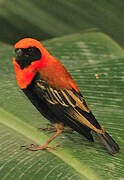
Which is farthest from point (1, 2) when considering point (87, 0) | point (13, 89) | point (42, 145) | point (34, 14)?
point (42, 145)

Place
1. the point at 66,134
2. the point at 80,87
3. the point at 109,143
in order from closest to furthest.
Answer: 1. the point at 109,143
2. the point at 66,134
3. the point at 80,87

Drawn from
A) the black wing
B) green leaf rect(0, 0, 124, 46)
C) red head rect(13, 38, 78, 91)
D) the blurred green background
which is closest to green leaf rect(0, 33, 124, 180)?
the blurred green background

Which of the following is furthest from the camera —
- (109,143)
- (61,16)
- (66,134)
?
(61,16)

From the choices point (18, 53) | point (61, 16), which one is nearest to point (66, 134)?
point (18, 53)

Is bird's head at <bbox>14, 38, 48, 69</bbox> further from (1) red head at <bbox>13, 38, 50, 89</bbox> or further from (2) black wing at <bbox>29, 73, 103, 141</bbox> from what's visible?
(2) black wing at <bbox>29, 73, 103, 141</bbox>

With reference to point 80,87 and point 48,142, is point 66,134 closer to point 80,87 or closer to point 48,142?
point 48,142

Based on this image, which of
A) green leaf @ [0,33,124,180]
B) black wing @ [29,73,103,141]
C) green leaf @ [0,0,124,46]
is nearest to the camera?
green leaf @ [0,33,124,180]

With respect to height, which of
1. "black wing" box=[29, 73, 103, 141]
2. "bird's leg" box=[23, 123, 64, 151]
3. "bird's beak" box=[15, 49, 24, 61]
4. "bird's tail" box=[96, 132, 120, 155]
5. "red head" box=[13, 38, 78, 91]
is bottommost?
"bird's tail" box=[96, 132, 120, 155]
